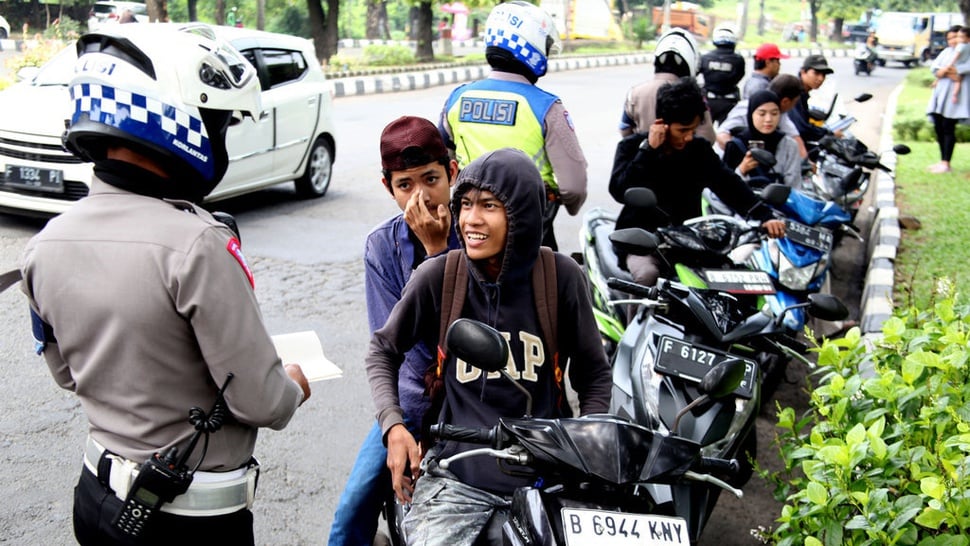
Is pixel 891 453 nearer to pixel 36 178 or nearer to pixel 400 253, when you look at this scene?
pixel 400 253

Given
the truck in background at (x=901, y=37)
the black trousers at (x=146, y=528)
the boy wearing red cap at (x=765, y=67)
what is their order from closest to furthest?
the black trousers at (x=146, y=528) → the boy wearing red cap at (x=765, y=67) → the truck in background at (x=901, y=37)

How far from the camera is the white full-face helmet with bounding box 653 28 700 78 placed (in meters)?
6.60

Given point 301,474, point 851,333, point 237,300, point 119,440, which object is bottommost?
point 301,474

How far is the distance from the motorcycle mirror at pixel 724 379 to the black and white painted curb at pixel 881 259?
1.89 meters

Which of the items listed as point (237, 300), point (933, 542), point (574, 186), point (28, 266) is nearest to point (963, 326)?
point (933, 542)

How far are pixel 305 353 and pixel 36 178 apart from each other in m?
5.55

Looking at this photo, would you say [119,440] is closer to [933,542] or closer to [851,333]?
[933,542]

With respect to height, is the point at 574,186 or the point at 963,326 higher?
the point at 574,186

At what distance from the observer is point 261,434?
4.54m

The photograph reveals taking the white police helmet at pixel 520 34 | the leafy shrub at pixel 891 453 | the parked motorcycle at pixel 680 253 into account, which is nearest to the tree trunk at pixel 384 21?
the parked motorcycle at pixel 680 253

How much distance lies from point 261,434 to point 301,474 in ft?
1.41

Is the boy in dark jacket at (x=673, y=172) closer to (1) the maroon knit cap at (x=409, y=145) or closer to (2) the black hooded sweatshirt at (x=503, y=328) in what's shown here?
(1) the maroon knit cap at (x=409, y=145)

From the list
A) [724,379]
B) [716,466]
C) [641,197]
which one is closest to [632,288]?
[641,197]

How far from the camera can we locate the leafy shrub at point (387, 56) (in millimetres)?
26000
